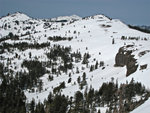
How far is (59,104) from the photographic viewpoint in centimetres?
8225

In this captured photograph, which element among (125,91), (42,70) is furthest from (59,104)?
(42,70)

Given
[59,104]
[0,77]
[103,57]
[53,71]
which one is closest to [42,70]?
[53,71]

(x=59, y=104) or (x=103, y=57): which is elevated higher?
(x=103, y=57)

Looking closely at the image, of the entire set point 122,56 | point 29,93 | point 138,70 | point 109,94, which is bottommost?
point 29,93

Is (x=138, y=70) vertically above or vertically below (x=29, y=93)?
above

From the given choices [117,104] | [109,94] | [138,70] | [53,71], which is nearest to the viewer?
[117,104]

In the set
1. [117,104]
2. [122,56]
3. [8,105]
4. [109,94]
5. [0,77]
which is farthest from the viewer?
[0,77]

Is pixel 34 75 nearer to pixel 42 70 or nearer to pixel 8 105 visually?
pixel 42 70

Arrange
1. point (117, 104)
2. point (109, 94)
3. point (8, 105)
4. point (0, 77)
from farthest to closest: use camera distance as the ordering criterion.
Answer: point (0, 77), point (8, 105), point (109, 94), point (117, 104)

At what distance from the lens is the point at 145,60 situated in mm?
88312

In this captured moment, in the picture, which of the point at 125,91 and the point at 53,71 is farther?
the point at 53,71

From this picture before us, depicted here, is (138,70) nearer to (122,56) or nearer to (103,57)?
(122,56)

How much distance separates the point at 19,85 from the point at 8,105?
5843cm

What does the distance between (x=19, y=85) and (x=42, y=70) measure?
4714cm
